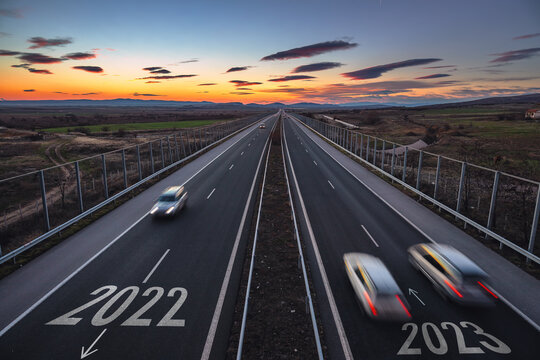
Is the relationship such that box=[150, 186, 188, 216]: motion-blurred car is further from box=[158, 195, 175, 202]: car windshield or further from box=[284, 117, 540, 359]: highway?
box=[284, 117, 540, 359]: highway

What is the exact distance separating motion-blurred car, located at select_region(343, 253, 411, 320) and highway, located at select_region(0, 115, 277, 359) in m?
4.25

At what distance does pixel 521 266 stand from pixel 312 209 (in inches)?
396

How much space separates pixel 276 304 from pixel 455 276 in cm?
593

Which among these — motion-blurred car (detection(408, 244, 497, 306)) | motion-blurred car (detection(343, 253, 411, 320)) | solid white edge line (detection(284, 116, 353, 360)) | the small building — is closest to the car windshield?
solid white edge line (detection(284, 116, 353, 360))

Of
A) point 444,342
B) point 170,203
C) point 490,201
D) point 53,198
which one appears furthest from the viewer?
point 53,198

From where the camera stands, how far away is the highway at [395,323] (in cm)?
748

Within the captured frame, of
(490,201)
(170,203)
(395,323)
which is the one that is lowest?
(395,323)

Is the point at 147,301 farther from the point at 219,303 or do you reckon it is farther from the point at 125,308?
the point at 219,303

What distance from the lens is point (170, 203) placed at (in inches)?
644

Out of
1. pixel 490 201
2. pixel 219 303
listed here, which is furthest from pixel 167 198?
pixel 490 201

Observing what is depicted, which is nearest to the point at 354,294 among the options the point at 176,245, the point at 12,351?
the point at 176,245

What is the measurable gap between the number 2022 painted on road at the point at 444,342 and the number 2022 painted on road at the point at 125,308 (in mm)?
6520

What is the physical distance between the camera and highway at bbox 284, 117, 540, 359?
7.48 m

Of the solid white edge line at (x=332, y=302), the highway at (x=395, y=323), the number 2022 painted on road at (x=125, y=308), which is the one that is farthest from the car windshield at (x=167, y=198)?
the solid white edge line at (x=332, y=302)
